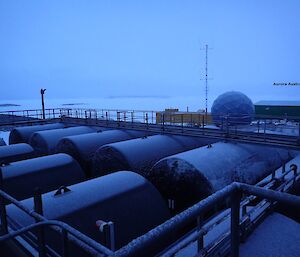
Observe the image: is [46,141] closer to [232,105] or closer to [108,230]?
[108,230]

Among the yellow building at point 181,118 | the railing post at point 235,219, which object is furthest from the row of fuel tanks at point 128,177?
the yellow building at point 181,118

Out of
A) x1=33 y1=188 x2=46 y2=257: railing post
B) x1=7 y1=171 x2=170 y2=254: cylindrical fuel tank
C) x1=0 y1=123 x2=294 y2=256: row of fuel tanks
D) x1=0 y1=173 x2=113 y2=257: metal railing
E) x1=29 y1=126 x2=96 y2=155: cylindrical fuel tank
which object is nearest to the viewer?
x1=0 y1=173 x2=113 y2=257: metal railing

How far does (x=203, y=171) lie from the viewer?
10219 millimetres

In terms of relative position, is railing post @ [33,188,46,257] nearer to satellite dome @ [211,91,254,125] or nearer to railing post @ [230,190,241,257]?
railing post @ [230,190,241,257]

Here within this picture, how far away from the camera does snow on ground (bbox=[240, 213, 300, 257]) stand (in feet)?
16.2

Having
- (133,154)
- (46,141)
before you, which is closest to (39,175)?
(133,154)

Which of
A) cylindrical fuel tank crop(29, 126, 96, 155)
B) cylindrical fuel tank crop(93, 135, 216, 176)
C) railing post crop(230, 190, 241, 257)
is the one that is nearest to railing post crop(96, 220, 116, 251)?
railing post crop(230, 190, 241, 257)

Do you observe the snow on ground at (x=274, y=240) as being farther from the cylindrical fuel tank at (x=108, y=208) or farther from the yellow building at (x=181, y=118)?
the yellow building at (x=181, y=118)

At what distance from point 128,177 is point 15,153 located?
8871mm

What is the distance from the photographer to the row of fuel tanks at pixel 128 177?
806 centimetres

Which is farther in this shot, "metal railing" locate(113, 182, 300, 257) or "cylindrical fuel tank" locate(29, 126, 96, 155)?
"cylindrical fuel tank" locate(29, 126, 96, 155)

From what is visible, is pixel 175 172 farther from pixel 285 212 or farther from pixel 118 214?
pixel 285 212

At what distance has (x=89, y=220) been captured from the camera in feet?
25.6

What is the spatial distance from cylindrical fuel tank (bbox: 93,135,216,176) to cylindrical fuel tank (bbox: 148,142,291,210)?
2013mm
